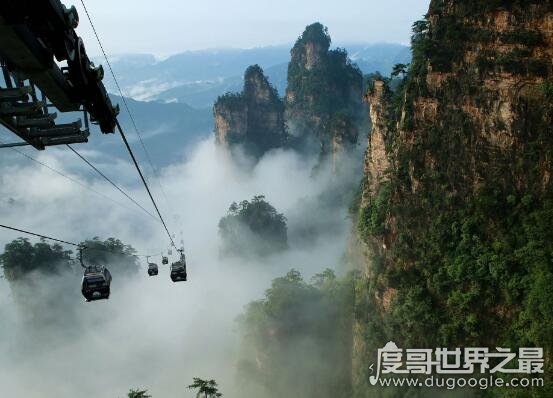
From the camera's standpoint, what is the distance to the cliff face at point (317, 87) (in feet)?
292

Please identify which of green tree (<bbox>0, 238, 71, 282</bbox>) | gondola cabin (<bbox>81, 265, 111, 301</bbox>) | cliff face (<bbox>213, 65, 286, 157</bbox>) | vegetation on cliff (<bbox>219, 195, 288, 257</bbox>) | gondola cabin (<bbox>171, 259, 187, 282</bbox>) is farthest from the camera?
cliff face (<bbox>213, 65, 286, 157</bbox>)

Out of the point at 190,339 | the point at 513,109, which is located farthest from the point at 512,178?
the point at 190,339

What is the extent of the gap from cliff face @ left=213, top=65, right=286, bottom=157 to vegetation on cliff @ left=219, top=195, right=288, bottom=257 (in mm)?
21804

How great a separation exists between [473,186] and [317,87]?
64000mm

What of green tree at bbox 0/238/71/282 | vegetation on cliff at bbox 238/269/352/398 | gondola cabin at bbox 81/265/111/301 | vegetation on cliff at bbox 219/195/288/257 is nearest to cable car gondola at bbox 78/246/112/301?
gondola cabin at bbox 81/265/111/301

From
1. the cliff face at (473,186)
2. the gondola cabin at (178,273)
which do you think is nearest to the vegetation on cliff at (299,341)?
the cliff face at (473,186)

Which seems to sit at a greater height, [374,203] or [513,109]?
[513,109]

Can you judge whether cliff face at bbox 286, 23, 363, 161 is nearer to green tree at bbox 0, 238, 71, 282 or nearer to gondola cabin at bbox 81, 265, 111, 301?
green tree at bbox 0, 238, 71, 282

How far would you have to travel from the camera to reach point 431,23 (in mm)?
30016

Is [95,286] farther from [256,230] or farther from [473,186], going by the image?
[256,230]

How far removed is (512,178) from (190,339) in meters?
44.0

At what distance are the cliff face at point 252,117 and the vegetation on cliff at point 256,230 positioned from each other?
2180 cm

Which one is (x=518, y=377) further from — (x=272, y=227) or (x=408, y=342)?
(x=272, y=227)

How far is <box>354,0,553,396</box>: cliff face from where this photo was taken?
2497 cm
